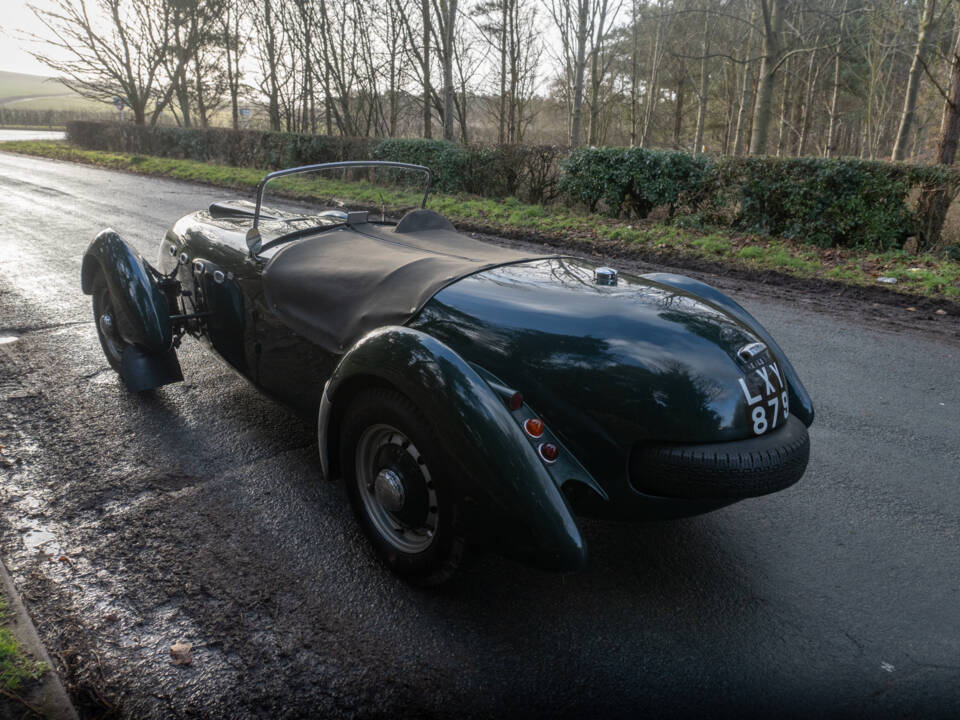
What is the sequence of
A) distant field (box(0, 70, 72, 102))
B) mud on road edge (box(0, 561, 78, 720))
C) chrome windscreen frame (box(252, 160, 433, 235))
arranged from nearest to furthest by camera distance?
mud on road edge (box(0, 561, 78, 720)) → chrome windscreen frame (box(252, 160, 433, 235)) → distant field (box(0, 70, 72, 102))

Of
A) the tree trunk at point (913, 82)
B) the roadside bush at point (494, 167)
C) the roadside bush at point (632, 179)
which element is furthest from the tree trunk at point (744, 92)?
the roadside bush at point (632, 179)

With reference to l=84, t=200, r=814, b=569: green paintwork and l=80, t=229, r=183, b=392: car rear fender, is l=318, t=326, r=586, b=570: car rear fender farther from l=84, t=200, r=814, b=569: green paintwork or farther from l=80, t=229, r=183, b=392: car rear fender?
l=80, t=229, r=183, b=392: car rear fender

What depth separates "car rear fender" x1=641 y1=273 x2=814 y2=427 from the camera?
283 centimetres

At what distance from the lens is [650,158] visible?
11094mm

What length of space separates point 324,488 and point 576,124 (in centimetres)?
1886

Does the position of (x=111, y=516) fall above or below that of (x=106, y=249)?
below

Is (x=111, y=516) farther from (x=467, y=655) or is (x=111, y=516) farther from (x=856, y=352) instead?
(x=856, y=352)

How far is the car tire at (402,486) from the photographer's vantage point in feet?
7.32

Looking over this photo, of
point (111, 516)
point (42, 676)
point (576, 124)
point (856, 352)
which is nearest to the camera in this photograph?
point (42, 676)

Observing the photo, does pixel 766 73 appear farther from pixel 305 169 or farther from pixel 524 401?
pixel 524 401

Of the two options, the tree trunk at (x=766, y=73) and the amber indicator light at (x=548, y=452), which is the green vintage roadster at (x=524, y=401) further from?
the tree trunk at (x=766, y=73)

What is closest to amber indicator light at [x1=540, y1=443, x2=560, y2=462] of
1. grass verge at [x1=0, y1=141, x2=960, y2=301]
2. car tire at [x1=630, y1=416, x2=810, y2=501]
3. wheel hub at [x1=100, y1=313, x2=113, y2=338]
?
car tire at [x1=630, y1=416, x2=810, y2=501]

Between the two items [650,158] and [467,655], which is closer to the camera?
[467,655]

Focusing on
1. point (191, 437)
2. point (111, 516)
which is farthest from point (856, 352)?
point (111, 516)
